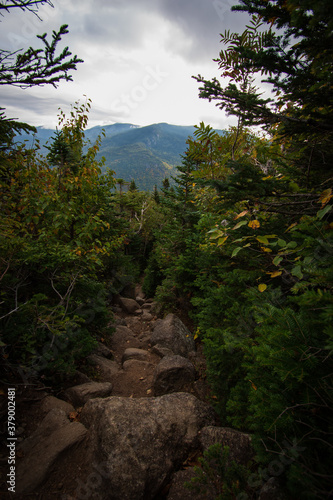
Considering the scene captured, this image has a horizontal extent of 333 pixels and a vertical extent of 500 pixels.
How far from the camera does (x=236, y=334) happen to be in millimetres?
3275

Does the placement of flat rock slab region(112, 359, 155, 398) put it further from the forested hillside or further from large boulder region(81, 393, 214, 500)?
large boulder region(81, 393, 214, 500)

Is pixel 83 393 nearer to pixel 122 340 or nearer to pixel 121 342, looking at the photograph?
pixel 121 342

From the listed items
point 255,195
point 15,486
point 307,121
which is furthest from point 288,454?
point 15,486

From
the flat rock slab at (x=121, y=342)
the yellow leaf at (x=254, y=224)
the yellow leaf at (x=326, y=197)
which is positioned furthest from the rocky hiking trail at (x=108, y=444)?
the flat rock slab at (x=121, y=342)

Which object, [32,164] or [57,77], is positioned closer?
[57,77]

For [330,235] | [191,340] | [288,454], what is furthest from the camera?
[191,340]

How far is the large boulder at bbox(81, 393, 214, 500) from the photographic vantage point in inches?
113

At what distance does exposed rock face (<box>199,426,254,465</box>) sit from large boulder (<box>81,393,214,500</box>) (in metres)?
0.34

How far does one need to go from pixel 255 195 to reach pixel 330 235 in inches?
32.9

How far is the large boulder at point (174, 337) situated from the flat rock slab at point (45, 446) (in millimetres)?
4061

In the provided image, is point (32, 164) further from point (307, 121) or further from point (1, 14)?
point (307, 121)

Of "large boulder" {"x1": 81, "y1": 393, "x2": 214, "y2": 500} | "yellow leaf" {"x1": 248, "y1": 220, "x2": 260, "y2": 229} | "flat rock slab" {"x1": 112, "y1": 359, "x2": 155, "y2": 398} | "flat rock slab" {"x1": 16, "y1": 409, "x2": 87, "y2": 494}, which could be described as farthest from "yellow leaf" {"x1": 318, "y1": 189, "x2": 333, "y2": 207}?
"flat rock slab" {"x1": 112, "y1": 359, "x2": 155, "y2": 398}

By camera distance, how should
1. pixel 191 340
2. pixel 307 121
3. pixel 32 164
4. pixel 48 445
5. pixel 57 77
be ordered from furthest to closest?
pixel 191 340, pixel 32 164, pixel 48 445, pixel 57 77, pixel 307 121

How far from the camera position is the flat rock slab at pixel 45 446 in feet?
9.08
